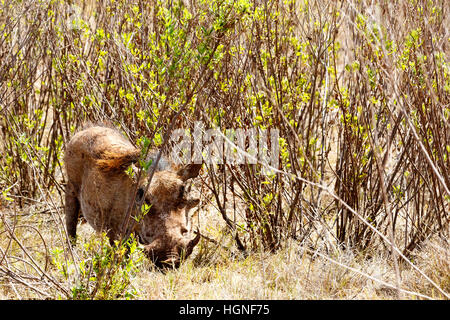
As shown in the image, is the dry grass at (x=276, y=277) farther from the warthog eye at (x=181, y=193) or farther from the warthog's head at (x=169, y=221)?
the warthog eye at (x=181, y=193)

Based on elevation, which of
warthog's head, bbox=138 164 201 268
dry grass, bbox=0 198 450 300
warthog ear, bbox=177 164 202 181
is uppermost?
warthog ear, bbox=177 164 202 181

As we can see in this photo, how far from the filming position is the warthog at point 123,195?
4.07 metres

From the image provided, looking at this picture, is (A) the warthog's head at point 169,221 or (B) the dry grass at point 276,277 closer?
(B) the dry grass at point 276,277

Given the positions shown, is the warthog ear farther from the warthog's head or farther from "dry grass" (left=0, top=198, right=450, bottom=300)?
"dry grass" (left=0, top=198, right=450, bottom=300)

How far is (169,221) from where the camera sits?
13.4 feet

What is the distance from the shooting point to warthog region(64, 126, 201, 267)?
4.07m

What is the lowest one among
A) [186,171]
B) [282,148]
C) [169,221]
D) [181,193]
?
[169,221]

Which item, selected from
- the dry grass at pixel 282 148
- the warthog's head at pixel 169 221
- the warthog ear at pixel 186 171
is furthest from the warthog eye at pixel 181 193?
the dry grass at pixel 282 148

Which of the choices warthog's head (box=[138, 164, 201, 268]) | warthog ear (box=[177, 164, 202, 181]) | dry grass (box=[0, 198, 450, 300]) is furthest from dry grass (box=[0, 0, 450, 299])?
warthog ear (box=[177, 164, 202, 181])

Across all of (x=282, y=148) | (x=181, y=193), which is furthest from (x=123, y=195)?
(x=282, y=148)

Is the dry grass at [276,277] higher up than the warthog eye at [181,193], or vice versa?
the warthog eye at [181,193]

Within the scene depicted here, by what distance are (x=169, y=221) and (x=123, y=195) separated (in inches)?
20.5

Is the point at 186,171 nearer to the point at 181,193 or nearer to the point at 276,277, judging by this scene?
the point at 181,193
